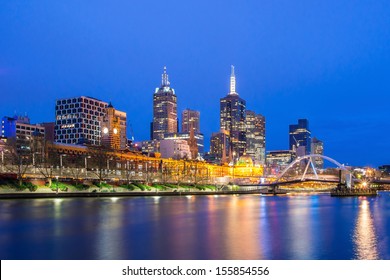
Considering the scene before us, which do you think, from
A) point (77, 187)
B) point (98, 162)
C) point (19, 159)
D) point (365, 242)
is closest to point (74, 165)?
point (98, 162)

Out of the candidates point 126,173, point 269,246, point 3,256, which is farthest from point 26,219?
point 126,173

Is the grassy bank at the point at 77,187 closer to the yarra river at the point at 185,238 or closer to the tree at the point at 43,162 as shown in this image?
the tree at the point at 43,162

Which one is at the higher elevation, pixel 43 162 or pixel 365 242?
pixel 43 162

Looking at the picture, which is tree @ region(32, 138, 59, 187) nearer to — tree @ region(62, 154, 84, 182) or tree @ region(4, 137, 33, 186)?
tree @ region(4, 137, 33, 186)

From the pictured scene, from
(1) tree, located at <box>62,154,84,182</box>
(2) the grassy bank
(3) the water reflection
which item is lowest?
(3) the water reflection

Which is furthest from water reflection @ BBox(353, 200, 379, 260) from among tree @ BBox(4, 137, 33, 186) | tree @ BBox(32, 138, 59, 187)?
tree @ BBox(32, 138, 59, 187)

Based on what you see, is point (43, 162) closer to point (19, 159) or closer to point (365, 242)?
point (19, 159)

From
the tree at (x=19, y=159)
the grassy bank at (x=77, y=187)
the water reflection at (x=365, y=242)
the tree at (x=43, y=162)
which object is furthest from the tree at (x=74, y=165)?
the water reflection at (x=365, y=242)

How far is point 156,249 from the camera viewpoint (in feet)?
98.4

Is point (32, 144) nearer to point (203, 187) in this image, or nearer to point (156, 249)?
point (203, 187)

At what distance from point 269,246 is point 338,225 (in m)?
17.2

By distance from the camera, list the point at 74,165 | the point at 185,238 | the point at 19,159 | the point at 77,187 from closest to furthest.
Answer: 1. the point at 185,238
2. the point at 19,159
3. the point at 77,187
4. the point at 74,165

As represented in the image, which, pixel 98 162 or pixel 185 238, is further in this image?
pixel 98 162
